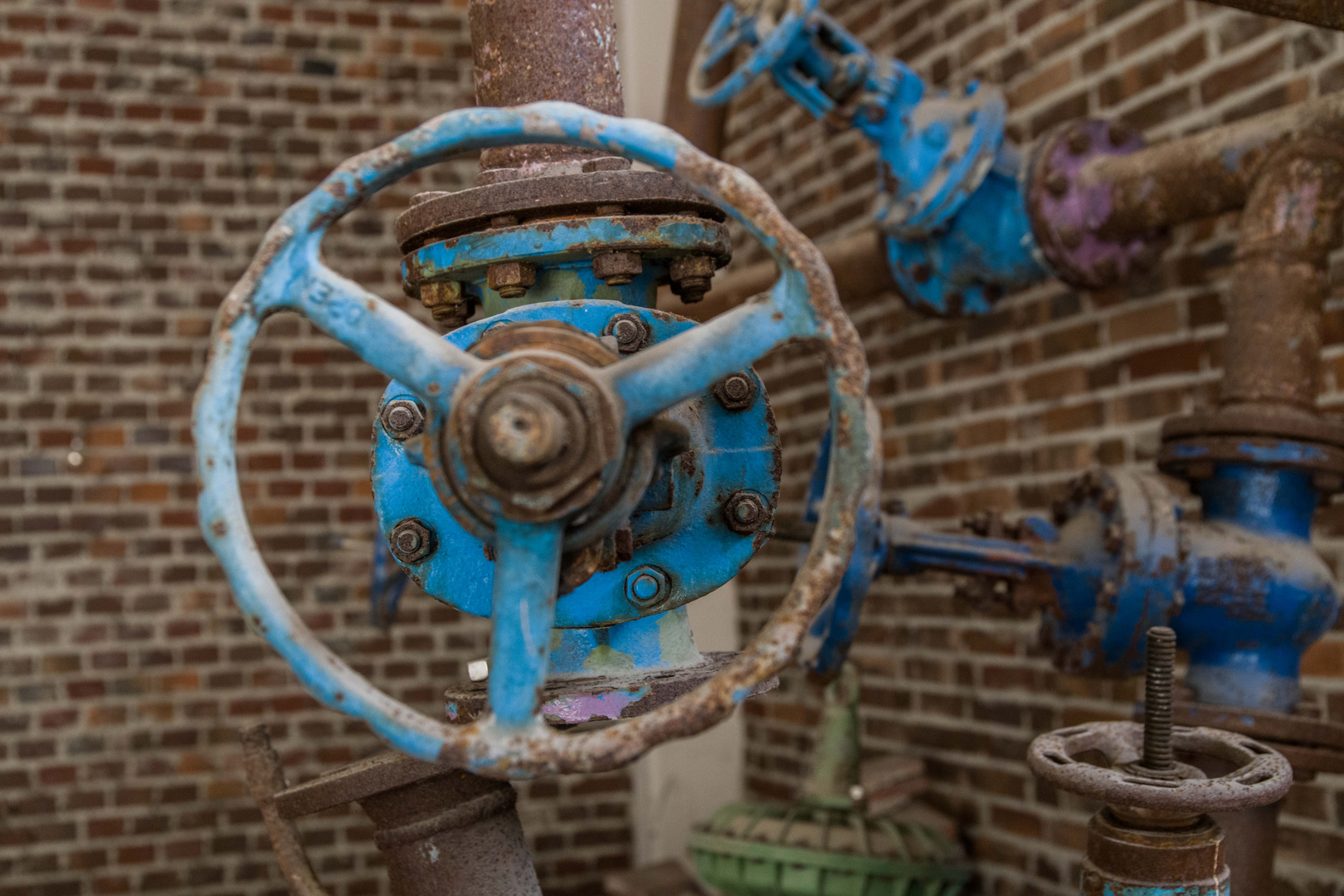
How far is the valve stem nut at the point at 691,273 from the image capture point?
1057mm

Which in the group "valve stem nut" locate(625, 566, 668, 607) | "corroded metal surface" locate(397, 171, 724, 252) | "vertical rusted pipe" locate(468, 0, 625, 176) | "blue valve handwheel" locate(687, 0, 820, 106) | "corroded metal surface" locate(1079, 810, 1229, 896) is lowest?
"corroded metal surface" locate(1079, 810, 1229, 896)

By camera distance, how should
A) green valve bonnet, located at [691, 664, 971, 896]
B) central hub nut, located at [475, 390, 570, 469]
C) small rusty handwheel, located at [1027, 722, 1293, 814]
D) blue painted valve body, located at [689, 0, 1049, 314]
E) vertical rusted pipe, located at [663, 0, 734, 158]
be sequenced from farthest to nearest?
vertical rusted pipe, located at [663, 0, 734, 158]
green valve bonnet, located at [691, 664, 971, 896]
blue painted valve body, located at [689, 0, 1049, 314]
small rusty handwheel, located at [1027, 722, 1293, 814]
central hub nut, located at [475, 390, 570, 469]

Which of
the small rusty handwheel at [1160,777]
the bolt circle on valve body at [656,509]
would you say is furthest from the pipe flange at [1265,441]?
the bolt circle on valve body at [656,509]

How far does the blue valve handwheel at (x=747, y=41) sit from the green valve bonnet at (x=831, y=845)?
115 centimetres

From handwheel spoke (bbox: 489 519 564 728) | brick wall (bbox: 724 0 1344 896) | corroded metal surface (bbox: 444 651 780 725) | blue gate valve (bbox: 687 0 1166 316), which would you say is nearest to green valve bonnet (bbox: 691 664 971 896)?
brick wall (bbox: 724 0 1344 896)

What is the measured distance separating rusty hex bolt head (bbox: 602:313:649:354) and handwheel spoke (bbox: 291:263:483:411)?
193 mm

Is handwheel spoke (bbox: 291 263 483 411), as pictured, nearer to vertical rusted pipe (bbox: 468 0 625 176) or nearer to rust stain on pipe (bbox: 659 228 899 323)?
vertical rusted pipe (bbox: 468 0 625 176)

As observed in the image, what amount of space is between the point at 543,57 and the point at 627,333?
32 cm

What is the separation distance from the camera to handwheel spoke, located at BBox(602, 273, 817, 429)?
0.79 metres

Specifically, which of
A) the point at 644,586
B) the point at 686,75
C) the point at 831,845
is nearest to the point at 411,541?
the point at 644,586

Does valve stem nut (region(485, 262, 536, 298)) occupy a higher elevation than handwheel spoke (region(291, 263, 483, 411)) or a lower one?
higher

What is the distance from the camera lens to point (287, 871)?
114 centimetres

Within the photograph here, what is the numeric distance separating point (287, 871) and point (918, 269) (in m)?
1.51

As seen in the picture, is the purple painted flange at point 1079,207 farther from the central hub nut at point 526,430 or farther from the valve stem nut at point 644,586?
the central hub nut at point 526,430
